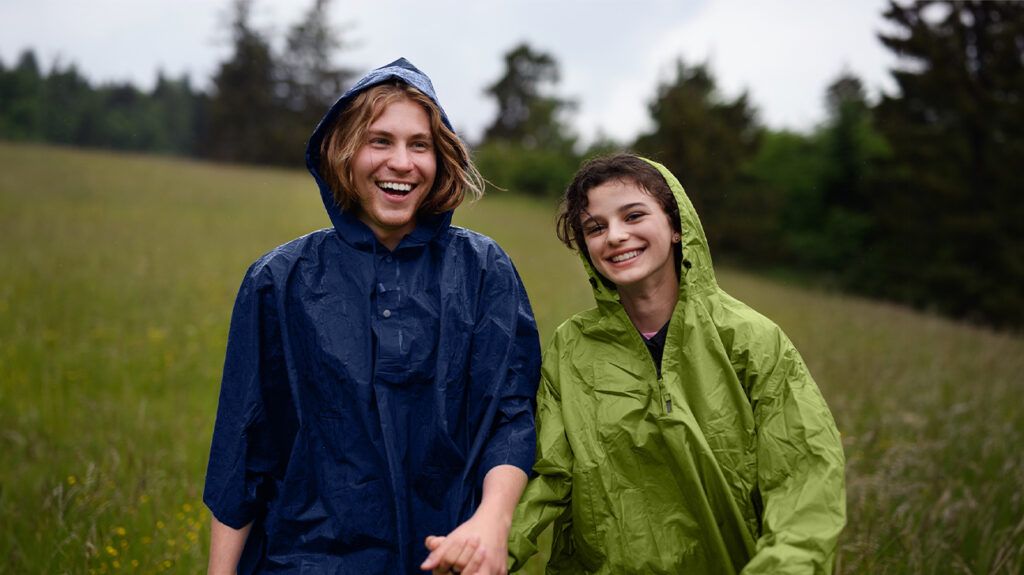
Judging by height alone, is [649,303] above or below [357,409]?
above

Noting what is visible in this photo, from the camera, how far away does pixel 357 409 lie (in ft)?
6.16

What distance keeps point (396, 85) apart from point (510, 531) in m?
1.21

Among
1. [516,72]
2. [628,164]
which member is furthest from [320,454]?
[516,72]

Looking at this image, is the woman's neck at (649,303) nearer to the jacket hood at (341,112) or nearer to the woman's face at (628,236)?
the woman's face at (628,236)

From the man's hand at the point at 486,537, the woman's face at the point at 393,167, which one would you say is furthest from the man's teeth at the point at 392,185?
the man's hand at the point at 486,537

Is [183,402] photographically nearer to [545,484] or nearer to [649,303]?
[545,484]

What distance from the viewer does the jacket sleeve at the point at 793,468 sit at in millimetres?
1693

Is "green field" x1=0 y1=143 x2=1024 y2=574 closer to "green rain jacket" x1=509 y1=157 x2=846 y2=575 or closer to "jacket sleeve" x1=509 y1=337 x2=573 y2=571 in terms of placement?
"green rain jacket" x1=509 y1=157 x2=846 y2=575

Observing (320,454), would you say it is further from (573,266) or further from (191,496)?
(573,266)

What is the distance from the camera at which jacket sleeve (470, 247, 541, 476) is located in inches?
76.5

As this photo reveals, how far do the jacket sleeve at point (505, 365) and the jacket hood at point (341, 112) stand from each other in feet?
0.67

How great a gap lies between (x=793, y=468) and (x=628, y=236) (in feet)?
2.41

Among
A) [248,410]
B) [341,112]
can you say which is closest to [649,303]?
[341,112]

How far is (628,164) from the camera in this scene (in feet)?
7.20
